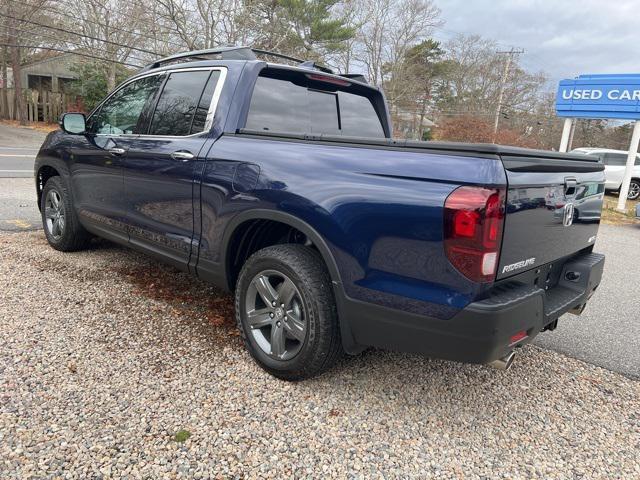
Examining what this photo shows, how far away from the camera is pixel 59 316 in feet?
11.0

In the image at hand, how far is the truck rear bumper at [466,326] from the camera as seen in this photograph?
201 centimetres

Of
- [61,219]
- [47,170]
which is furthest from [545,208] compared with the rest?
[47,170]

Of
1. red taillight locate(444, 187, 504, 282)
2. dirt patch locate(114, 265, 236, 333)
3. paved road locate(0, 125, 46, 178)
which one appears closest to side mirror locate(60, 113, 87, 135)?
dirt patch locate(114, 265, 236, 333)

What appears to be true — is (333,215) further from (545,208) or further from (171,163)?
(171,163)

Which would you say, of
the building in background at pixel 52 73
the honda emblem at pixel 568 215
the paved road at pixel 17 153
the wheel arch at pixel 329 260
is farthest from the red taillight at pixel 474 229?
the building in background at pixel 52 73

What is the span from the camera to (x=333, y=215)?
7.66ft

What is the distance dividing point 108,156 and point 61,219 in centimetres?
131

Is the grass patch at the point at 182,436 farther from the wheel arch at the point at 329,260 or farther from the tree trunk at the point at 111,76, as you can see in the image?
the tree trunk at the point at 111,76

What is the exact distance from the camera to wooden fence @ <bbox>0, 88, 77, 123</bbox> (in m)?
30.8

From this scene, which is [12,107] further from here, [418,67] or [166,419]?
[166,419]

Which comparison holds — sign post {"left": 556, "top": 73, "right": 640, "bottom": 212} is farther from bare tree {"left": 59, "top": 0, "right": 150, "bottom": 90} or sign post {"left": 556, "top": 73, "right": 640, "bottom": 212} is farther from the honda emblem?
bare tree {"left": 59, "top": 0, "right": 150, "bottom": 90}

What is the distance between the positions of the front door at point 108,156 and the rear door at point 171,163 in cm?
16

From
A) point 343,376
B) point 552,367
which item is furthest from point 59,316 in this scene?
point 552,367

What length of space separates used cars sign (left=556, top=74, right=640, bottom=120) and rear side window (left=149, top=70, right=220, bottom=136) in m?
12.7
